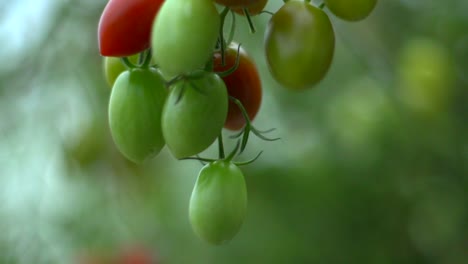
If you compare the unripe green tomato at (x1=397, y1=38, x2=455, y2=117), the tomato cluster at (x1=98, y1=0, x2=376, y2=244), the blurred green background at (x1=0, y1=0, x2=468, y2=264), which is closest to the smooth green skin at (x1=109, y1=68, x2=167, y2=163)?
the tomato cluster at (x1=98, y1=0, x2=376, y2=244)

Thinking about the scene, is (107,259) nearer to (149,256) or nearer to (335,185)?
(149,256)

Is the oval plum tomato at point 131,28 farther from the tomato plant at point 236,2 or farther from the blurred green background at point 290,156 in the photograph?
the blurred green background at point 290,156

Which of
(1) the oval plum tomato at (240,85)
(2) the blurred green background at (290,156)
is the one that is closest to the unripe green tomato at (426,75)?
(2) the blurred green background at (290,156)

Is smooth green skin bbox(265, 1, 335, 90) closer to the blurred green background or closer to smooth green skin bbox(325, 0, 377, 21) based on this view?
smooth green skin bbox(325, 0, 377, 21)

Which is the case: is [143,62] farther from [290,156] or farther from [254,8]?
[290,156]

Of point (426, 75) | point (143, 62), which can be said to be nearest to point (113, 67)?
point (143, 62)

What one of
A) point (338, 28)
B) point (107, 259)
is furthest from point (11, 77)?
point (338, 28)

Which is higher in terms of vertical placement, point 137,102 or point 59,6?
point 137,102
